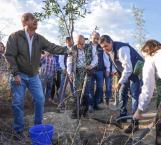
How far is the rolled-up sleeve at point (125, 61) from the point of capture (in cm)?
859

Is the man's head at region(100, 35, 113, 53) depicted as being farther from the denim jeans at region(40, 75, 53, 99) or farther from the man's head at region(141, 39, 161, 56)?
the denim jeans at region(40, 75, 53, 99)

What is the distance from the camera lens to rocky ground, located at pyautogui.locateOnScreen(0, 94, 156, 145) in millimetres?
6582

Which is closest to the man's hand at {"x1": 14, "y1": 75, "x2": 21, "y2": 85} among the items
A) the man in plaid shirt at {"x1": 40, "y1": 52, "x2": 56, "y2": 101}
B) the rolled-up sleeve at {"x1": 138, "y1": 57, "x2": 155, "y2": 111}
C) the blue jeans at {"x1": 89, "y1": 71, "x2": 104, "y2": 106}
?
the rolled-up sleeve at {"x1": 138, "y1": 57, "x2": 155, "y2": 111}

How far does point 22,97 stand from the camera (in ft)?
25.6

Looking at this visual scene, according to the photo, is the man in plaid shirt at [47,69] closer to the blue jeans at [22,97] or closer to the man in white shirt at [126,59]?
the man in white shirt at [126,59]

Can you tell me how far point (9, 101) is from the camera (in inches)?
415

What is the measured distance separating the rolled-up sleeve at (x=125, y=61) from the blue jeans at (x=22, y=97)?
1.74 meters

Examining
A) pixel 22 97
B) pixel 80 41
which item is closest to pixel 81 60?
pixel 80 41

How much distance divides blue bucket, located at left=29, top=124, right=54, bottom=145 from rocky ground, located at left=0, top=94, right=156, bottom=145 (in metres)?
0.21

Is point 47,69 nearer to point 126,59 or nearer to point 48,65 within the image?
point 48,65

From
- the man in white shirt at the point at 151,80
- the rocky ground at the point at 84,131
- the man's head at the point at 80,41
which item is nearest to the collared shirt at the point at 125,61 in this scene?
the rocky ground at the point at 84,131

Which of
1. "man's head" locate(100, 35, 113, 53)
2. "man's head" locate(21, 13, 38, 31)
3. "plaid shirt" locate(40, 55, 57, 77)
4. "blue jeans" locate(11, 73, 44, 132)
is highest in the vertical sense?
"man's head" locate(21, 13, 38, 31)

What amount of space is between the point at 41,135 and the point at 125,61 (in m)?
2.59

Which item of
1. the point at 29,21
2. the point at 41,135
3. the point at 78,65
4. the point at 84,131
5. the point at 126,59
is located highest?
the point at 29,21
